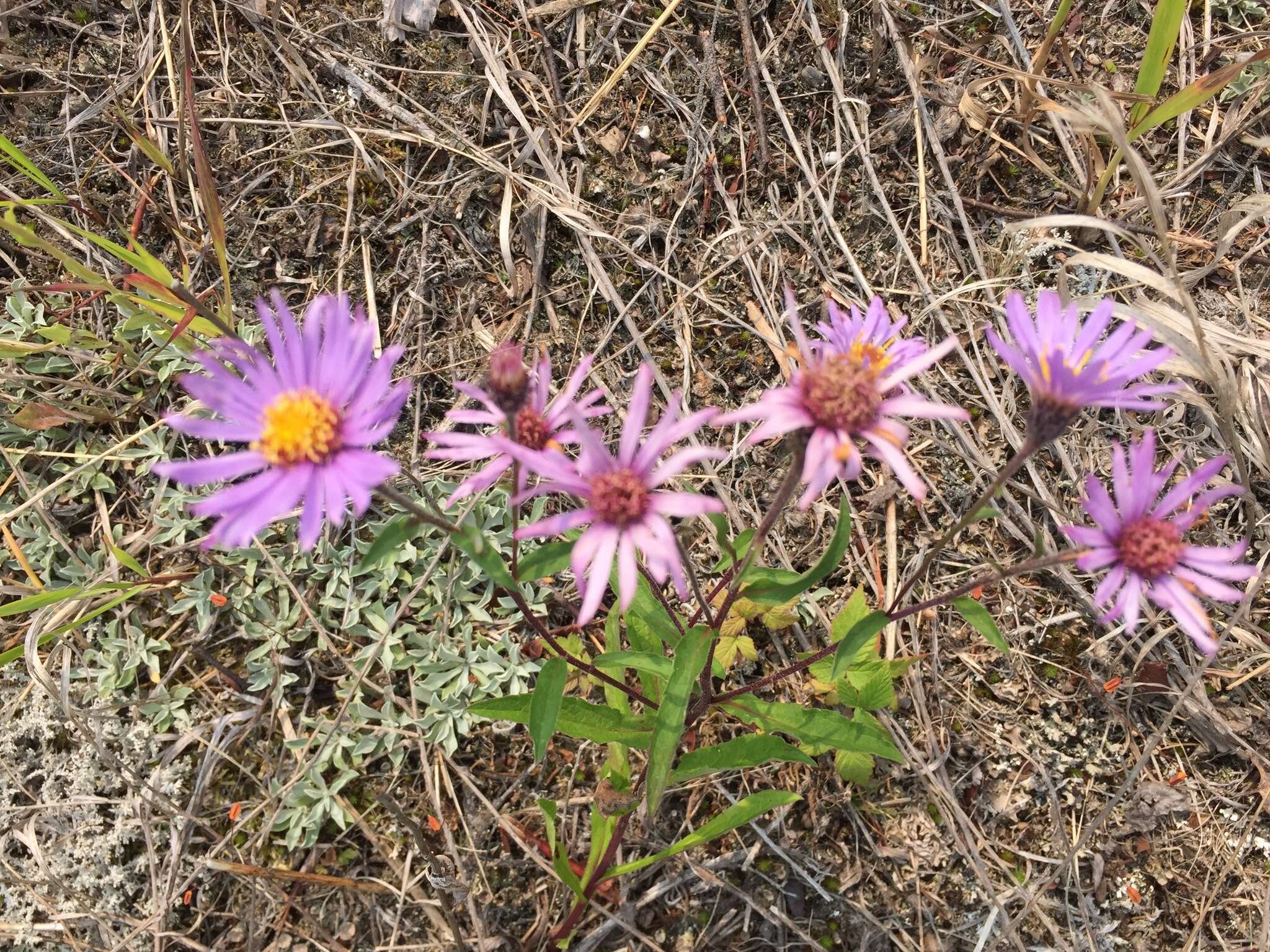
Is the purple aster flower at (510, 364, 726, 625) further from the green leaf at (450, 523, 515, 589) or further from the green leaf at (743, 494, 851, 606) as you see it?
the green leaf at (743, 494, 851, 606)

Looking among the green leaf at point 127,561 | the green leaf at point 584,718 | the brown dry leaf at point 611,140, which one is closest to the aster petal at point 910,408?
the green leaf at point 584,718

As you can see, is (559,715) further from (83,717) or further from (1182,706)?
(1182,706)

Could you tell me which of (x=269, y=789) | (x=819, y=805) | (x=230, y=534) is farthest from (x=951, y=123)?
(x=269, y=789)

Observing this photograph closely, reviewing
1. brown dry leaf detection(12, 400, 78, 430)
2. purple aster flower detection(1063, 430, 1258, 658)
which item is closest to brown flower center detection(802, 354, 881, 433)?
purple aster flower detection(1063, 430, 1258, 658)

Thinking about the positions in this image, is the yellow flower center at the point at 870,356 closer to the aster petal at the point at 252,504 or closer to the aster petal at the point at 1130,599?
the aster petal at the point at 1130,599

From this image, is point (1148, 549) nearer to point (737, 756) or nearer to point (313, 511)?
point (737, 756)

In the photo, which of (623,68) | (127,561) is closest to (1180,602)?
A: (623,68)
